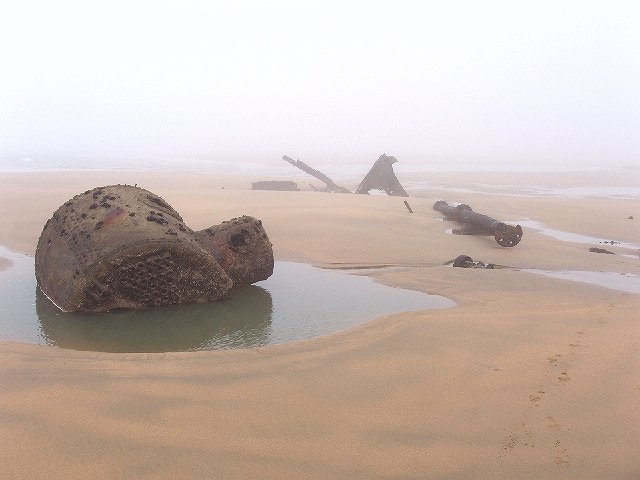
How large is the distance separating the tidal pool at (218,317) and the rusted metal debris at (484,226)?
13.9 ft

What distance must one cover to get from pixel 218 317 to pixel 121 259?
116cm

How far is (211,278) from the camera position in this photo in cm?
560

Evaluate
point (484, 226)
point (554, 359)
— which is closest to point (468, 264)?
point (484, 226)

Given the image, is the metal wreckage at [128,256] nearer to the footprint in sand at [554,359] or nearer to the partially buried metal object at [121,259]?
the partially buried metal object at [121,259]

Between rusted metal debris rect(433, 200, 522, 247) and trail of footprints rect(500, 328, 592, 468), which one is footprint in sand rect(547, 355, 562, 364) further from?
rusted metal debris rect(433, 200, 522, 247)

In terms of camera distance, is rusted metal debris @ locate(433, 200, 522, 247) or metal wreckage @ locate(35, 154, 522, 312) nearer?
metal wreckage @ locate(35, 154, 522, 312)

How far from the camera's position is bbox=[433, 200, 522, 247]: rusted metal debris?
9.66 m

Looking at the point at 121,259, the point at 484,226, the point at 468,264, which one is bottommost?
the point at 468,264

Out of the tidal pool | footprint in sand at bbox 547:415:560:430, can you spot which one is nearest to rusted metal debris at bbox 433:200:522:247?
the tidal pool

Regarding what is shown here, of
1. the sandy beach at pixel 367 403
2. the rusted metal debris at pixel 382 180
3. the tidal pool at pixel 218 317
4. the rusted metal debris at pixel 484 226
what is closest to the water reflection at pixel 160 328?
the tidal pool at pixel 218 317

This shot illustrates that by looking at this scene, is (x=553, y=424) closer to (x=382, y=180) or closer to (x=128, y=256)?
(x=128, y=256)

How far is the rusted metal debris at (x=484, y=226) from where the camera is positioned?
966 centimetres

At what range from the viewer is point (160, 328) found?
4.75 metres

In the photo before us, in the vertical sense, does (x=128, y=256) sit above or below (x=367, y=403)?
above
